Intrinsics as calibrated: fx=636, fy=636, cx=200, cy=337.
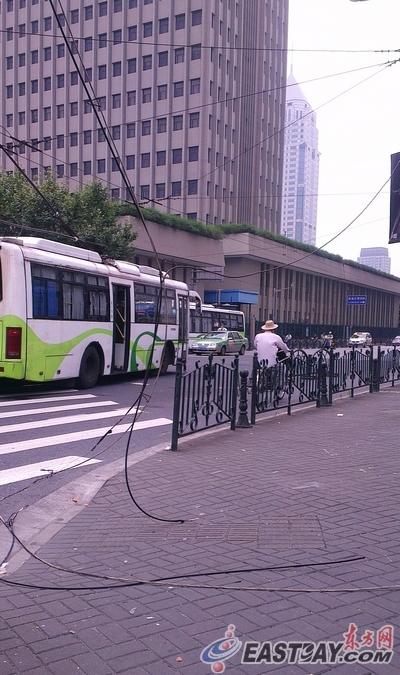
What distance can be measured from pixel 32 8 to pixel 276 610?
63969 millimetres

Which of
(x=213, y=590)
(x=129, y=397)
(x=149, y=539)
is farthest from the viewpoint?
(x=129, y=397)

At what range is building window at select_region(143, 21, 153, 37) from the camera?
54.6 meters

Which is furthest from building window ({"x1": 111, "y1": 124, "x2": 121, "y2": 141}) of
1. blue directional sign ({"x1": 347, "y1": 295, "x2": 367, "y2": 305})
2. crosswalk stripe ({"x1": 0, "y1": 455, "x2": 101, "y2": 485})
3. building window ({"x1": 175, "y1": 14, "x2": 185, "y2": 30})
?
crosswalk stripe ({"x1": 0, "y1": 455, "x2": 101, "y2": 485})

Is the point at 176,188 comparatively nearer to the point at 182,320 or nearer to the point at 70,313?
the point at 182,320

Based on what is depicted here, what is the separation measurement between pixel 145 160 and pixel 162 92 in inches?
233

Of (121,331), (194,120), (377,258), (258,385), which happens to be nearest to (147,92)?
(194,120)

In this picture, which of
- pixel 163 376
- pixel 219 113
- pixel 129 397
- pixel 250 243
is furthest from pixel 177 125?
pixel 129 397

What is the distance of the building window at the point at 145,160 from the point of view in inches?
2231

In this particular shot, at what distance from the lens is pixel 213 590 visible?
4.21 m

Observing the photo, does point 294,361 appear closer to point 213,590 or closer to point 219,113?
point 213,590

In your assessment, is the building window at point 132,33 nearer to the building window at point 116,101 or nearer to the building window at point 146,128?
the building window at point 116,101

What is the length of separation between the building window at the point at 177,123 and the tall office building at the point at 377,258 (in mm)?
79780

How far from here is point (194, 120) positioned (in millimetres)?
Answer: 54375

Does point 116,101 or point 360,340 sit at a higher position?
point 116,101
